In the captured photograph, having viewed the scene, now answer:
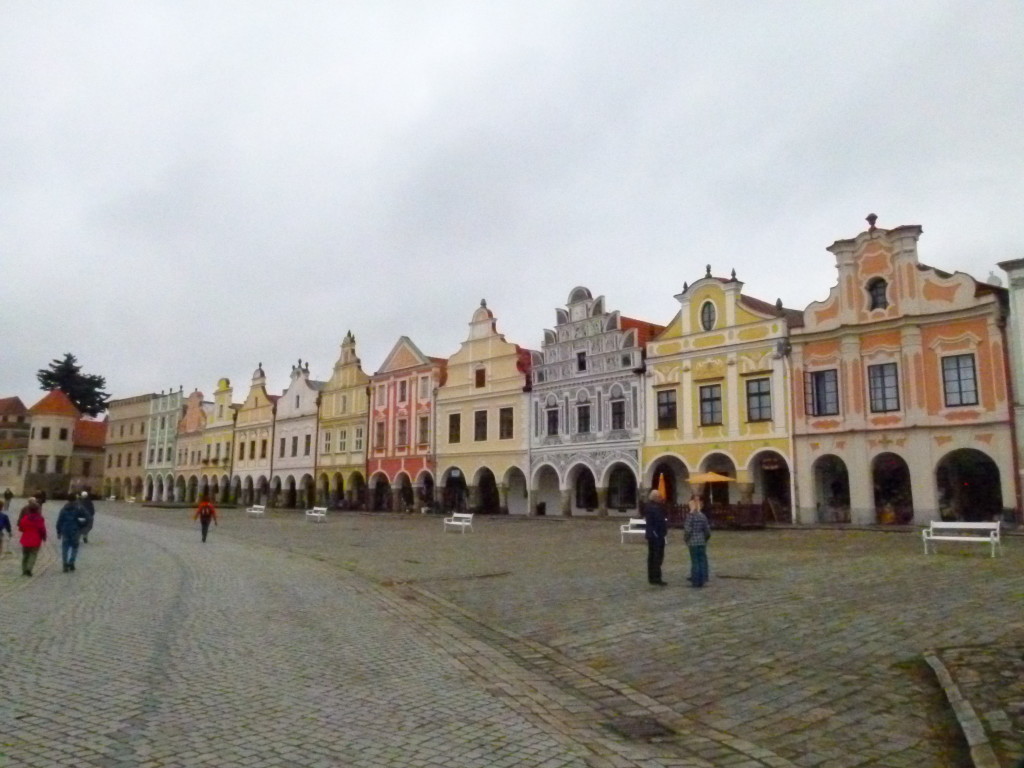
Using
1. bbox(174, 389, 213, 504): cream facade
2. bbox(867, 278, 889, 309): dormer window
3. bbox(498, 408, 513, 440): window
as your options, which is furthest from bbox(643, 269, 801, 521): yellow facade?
bbox(174, 389, 213, 504): cream facade

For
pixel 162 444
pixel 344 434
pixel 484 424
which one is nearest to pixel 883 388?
pixel 484 424

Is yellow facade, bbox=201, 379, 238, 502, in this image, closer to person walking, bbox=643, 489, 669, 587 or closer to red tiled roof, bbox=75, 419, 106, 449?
red tiled roof, bbox=75, 419, 106, 449

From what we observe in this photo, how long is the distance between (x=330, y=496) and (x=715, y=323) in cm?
3345

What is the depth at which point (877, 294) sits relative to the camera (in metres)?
31.8

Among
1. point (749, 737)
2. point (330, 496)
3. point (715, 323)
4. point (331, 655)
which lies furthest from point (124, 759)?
point (330, 496)

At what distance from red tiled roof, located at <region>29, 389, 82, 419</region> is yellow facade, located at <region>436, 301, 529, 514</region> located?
2558 inches

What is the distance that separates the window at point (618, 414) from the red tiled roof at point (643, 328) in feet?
10.5

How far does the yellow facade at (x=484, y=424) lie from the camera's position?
45750 mm

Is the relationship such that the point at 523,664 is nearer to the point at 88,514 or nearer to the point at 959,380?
the point at 88,514

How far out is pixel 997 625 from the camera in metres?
9.34

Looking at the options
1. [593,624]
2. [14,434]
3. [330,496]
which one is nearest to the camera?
[593,624]

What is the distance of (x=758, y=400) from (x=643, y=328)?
9.41 metres

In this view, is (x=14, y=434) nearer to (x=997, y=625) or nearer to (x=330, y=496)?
(x=330, y=496)

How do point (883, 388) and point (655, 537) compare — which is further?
point (883, 388)
